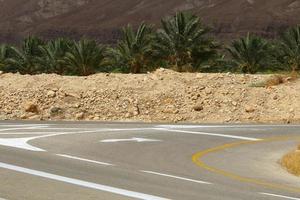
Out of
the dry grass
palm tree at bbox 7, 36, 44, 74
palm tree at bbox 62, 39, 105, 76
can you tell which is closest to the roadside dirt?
palm tree at bbox 62, 39, 105, 76

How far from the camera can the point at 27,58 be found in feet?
169

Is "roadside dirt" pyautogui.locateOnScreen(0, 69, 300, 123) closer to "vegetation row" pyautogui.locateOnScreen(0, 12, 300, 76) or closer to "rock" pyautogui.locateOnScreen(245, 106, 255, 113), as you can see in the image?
"rock" pyautogui.locateOnScreen(245, 106, 255, 113)

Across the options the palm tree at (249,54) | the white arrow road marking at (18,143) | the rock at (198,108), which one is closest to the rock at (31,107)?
the rock at (198,108)

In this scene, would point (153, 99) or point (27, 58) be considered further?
point (27, 58)

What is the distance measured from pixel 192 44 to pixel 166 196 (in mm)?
33242

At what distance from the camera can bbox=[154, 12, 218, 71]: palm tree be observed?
141ft

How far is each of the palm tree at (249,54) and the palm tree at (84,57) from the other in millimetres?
9233

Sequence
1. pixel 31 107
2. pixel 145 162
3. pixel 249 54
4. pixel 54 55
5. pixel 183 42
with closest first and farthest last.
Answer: pixel 145 162
pixel 31 107
pixel 183 42
pixel 249 54
pixel 54 55

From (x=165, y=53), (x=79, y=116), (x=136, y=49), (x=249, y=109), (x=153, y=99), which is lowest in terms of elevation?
(x=79, y=116)

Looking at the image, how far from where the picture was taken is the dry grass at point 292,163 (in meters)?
15.7

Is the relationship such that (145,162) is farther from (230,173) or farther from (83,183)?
(83,183)

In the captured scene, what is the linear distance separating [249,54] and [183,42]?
691 centimetres

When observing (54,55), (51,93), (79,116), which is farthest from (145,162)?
(54,55)

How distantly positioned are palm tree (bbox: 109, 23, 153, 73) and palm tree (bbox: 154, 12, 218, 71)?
41.5 inches
